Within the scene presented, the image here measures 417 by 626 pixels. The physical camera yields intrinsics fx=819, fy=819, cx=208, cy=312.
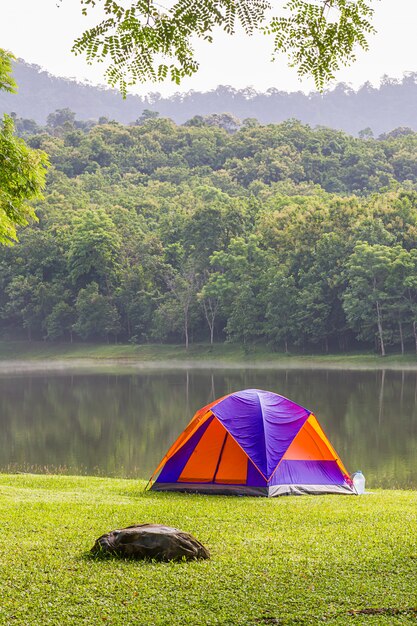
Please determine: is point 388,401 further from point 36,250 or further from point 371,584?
point 36,250

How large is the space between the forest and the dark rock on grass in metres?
52.0

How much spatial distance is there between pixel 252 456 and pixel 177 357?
55252 millimetres

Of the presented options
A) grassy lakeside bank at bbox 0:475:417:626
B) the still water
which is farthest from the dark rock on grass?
the still water

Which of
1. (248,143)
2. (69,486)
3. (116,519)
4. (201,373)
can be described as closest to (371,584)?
(116,519)

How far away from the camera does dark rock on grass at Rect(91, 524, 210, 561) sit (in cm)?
812

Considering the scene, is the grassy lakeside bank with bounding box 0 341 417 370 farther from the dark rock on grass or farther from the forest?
the dark rock on grass

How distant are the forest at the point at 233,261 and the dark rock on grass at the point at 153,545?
52.0 metres

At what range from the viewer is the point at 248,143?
121m

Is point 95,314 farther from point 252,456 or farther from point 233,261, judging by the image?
point 252,456

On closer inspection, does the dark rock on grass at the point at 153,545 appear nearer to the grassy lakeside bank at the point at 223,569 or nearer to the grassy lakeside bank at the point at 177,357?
the grassy lakeside bank at the point at 223,569

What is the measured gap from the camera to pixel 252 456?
14.3 m

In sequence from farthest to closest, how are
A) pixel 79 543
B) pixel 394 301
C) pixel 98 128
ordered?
pixel 98 128 < pixel 394 301 < pixel 79 543

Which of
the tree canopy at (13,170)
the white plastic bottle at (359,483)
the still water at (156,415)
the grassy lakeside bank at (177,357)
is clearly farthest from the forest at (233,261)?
the tree canopy at (13,170)

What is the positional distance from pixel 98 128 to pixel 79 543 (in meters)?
127
